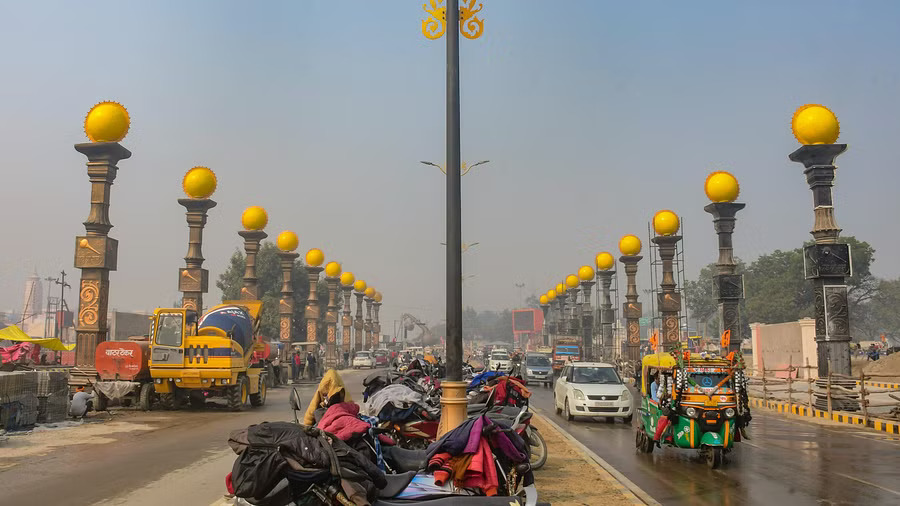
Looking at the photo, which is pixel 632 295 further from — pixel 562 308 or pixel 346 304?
pixel 346 304

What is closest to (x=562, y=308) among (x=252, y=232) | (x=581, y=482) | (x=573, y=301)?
(x=573, y=301)

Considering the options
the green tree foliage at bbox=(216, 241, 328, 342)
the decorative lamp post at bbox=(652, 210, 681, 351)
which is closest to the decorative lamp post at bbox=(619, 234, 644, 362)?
the decorative lamp post at bbox=(652, 210, 681, 351)

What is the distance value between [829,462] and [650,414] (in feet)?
10.6

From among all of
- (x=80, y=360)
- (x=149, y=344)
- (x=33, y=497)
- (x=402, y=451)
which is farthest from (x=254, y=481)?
(x=80, y=360)

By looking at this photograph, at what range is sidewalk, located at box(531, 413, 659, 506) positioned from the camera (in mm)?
8719

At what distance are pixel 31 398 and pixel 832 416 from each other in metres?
22.3

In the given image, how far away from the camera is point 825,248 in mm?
22172

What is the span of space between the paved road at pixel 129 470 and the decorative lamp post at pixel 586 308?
154ft

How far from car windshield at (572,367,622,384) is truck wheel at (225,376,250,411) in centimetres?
1028

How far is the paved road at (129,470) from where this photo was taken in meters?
8.89

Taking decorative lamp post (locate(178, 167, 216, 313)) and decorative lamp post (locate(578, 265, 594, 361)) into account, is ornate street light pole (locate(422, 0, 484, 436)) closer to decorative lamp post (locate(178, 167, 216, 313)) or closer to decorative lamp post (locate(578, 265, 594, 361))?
decorative lamp post (locate(178, 167, 216, 313))

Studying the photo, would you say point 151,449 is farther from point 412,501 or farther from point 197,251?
point 197,251

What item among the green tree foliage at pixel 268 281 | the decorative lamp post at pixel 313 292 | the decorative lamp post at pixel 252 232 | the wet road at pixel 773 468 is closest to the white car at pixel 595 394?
the wet road at pixel 773 468

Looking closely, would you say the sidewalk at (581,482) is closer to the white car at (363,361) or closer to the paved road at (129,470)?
the paved road at (129,470)
